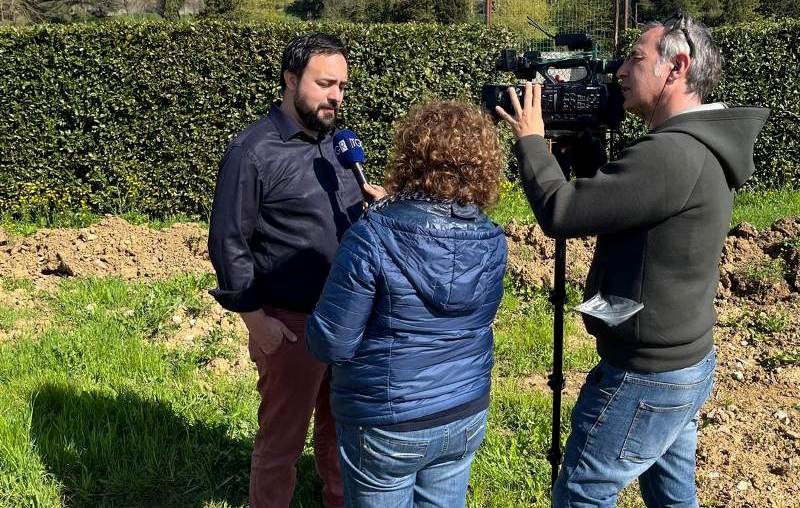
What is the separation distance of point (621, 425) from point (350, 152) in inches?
50.4

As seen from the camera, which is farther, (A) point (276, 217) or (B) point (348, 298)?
(A) point (276, 217)

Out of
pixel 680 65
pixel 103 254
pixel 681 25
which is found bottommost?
pixel 103 254

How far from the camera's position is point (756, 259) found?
6.24m

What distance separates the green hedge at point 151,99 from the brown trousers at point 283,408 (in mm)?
5868

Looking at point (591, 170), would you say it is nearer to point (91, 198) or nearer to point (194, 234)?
point (194, 234)

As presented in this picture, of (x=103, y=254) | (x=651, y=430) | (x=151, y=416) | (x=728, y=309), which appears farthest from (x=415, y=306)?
(x=103, y=254)

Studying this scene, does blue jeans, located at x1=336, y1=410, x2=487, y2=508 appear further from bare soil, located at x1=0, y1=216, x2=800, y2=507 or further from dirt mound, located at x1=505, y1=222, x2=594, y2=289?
dirt mound, located at x1=505, y1=222, x2=594, y2=289

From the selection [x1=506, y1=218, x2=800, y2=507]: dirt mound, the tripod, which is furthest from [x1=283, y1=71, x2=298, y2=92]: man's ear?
[x1=506, y1=218, x2=800, y2=507]: dirt mound

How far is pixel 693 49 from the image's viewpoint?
81.3 inches

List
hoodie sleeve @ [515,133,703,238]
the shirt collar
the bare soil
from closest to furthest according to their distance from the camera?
1. hoodie sleeve @ [515,133,703,238]
2. the shirt collar
3. the bare soil

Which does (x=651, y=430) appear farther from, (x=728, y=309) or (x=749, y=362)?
(x=728, y=309)

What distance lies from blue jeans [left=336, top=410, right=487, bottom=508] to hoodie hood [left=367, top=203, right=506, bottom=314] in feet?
1.26

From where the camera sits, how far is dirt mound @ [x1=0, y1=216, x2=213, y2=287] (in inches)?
254

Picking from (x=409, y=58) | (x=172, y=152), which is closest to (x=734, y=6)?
(x=409, y=58)
